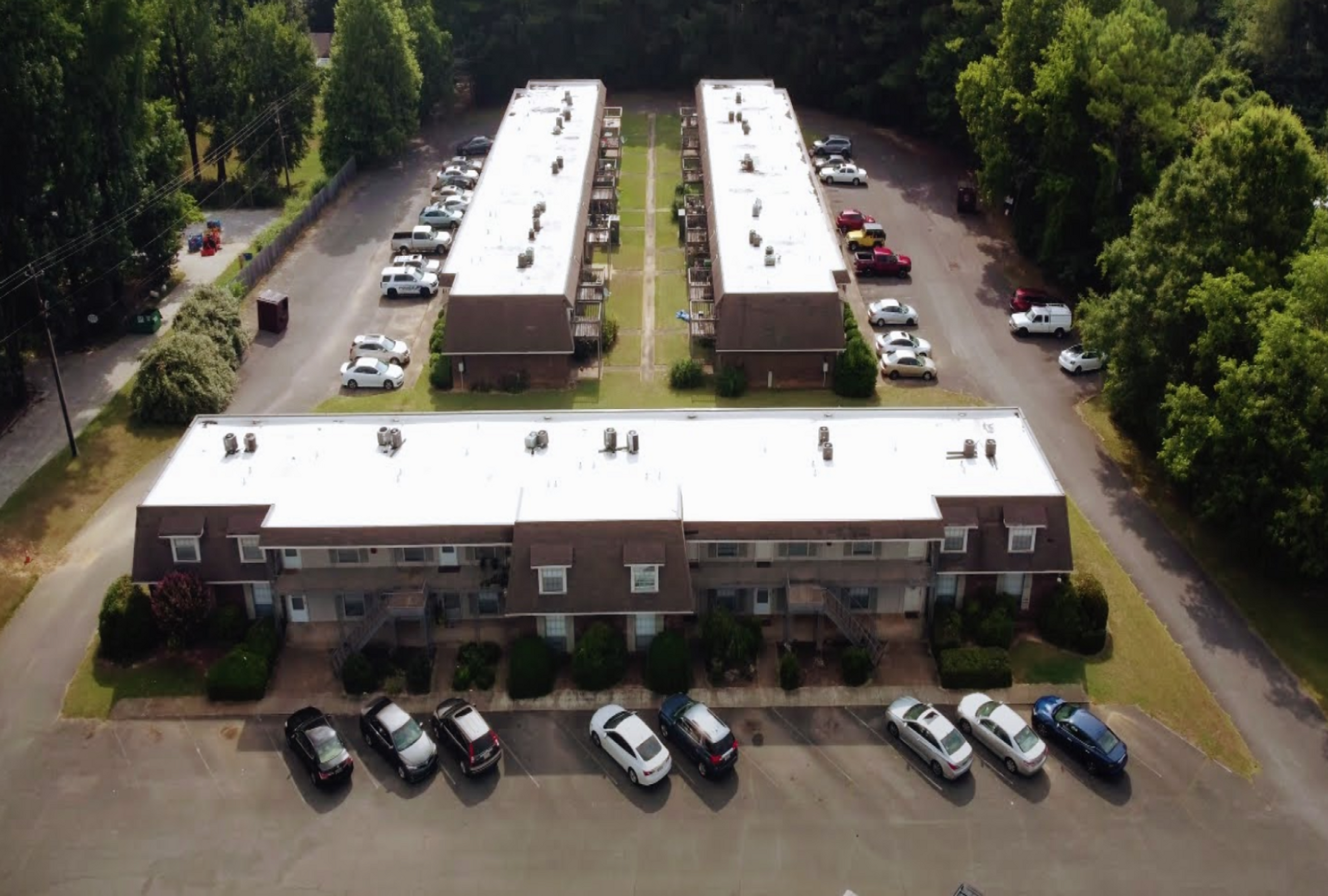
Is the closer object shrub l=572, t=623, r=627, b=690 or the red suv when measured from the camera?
shrub l=572, t=623, r=627, b=690

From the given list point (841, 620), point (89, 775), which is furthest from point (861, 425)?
point (89, 775)

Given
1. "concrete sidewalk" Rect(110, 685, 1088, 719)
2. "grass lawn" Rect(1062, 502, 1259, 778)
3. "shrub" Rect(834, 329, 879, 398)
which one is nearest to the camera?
"grass lawn" Rect(1062, 502, 1259, 778)

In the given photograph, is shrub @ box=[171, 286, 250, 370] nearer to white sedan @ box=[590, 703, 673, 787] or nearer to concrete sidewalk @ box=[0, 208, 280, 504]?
concrete sidewalk @ box=[0, 208, 280, 504]

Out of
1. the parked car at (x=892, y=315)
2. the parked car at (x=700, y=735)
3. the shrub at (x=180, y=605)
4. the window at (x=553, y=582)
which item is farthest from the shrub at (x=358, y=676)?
the parked car at (x=892, y=315)

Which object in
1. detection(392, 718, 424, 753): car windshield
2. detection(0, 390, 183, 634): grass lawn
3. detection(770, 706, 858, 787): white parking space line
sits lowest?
detection(0, 390, 183, 634): grass lawn

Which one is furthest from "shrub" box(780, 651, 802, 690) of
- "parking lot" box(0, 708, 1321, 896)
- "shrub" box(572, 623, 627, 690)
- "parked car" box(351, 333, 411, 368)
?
"parked car" box(351, 333, 411, 368)

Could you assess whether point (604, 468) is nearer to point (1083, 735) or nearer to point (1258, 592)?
point (1083, 735)

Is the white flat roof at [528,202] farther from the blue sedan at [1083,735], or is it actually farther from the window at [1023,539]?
the blue sedan at [1083,735]
